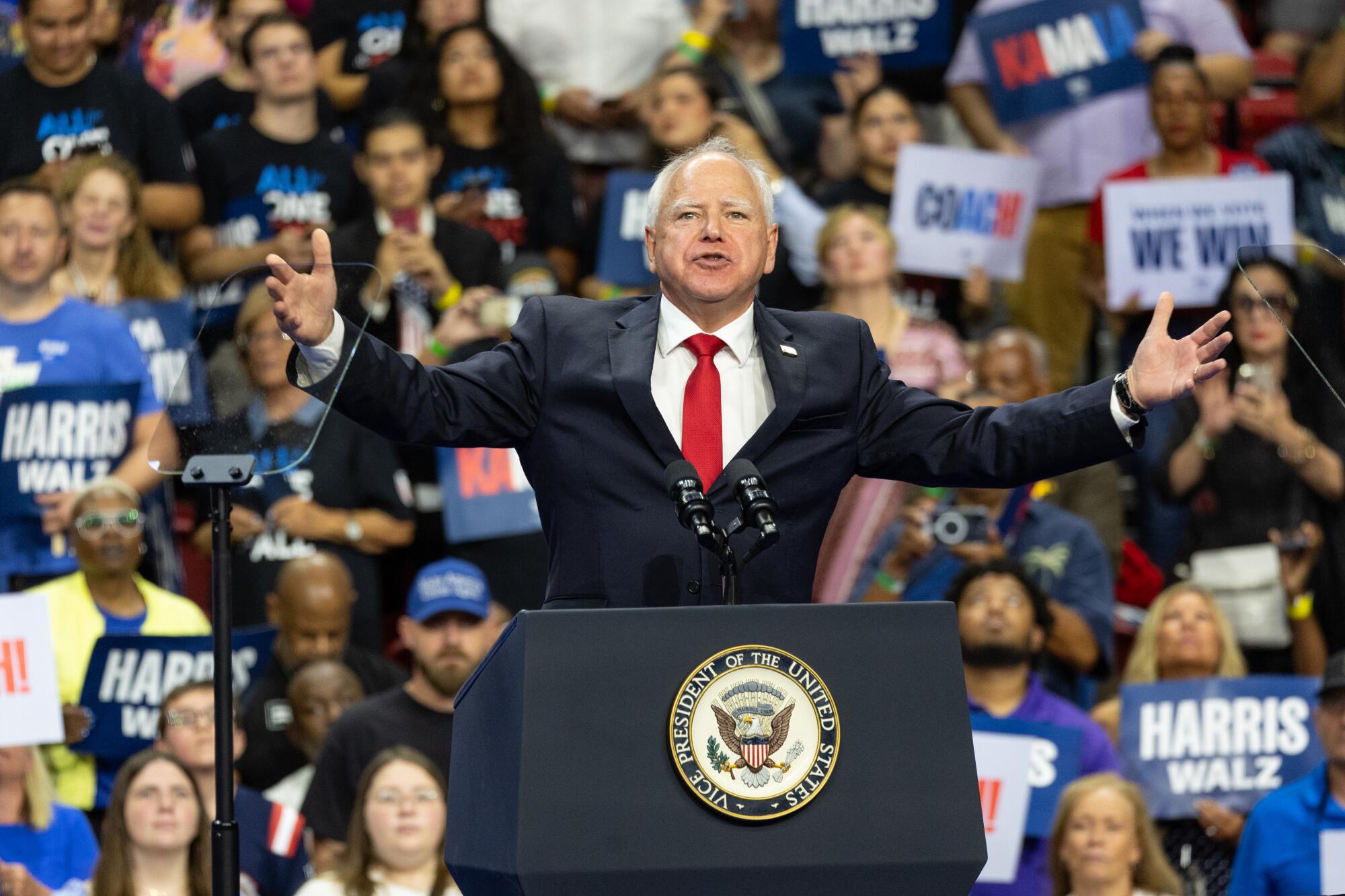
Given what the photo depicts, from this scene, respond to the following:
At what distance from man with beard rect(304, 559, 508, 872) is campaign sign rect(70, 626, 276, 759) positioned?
18.3 inches

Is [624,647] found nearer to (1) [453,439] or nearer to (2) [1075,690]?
(1) [453,439]

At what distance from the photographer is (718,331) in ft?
10.8

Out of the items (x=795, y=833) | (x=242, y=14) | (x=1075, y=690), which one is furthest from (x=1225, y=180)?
(x=795, y=833)

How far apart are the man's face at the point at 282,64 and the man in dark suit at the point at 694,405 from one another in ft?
16.2

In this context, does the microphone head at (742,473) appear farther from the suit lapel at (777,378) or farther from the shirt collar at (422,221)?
the shirt collar at (422,221)

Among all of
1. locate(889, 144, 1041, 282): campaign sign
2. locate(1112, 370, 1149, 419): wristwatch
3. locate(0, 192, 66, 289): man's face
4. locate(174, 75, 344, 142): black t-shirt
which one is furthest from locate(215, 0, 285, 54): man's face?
locate(1112, 370, 1149, 419): wristwatch

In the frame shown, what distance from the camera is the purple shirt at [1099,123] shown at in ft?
28.6

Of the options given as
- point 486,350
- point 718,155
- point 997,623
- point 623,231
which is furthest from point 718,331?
point 623,231

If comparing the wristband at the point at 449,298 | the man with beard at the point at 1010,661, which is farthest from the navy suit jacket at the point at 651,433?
the wristband at the point at 449,298

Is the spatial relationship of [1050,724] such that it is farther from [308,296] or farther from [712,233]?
[308,296]

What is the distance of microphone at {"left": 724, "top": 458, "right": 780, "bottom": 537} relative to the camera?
2.79m

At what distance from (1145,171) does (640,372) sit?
562 centimetres

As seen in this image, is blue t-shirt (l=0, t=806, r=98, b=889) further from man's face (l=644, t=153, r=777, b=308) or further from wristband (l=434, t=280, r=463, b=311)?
man's face (l=644, t=153, r=777, b=308)

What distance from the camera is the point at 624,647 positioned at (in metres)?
2.72
